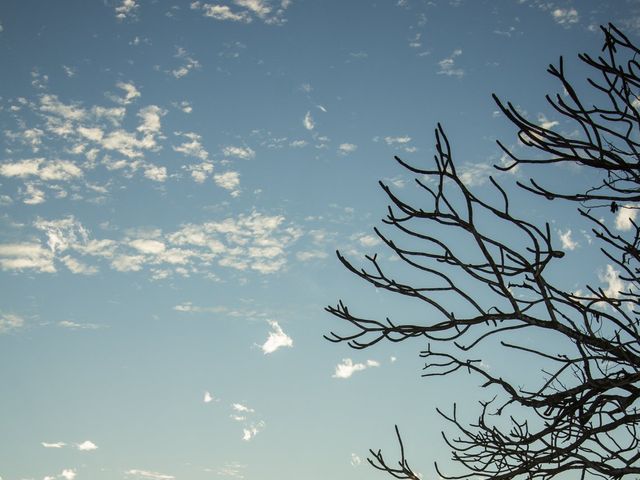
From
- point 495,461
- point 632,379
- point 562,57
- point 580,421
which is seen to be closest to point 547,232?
point 562,57

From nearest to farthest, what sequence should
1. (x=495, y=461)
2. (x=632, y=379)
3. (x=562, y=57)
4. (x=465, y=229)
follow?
(x=562, y=57) < (x=465, y=229) < (x=632, y=379) < (x=495, y=461)

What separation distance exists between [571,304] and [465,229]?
2.35 ft

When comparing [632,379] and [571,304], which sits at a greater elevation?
[571,304]

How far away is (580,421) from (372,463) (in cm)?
123

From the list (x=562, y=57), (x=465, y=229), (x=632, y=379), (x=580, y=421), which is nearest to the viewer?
(x=562, y=57)

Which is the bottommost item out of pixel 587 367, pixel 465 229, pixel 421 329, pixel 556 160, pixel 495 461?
pixel 495 461

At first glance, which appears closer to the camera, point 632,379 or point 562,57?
point 562,57

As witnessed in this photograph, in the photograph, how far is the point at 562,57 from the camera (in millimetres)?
2268

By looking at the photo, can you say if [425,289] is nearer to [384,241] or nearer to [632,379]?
[384,241]

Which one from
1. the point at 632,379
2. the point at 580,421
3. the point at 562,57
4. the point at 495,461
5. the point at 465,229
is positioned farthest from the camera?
the point at 495,461

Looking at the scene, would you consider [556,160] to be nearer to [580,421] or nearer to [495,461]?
[580,421]

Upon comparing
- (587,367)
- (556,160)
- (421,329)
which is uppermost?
(556,160)

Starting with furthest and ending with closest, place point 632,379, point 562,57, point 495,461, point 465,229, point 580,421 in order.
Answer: point 495,461 → point 580,421 → point 632,379 → point 465,229 → point 562,57

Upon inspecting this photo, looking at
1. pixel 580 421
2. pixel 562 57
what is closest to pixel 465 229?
pixel 562 57
